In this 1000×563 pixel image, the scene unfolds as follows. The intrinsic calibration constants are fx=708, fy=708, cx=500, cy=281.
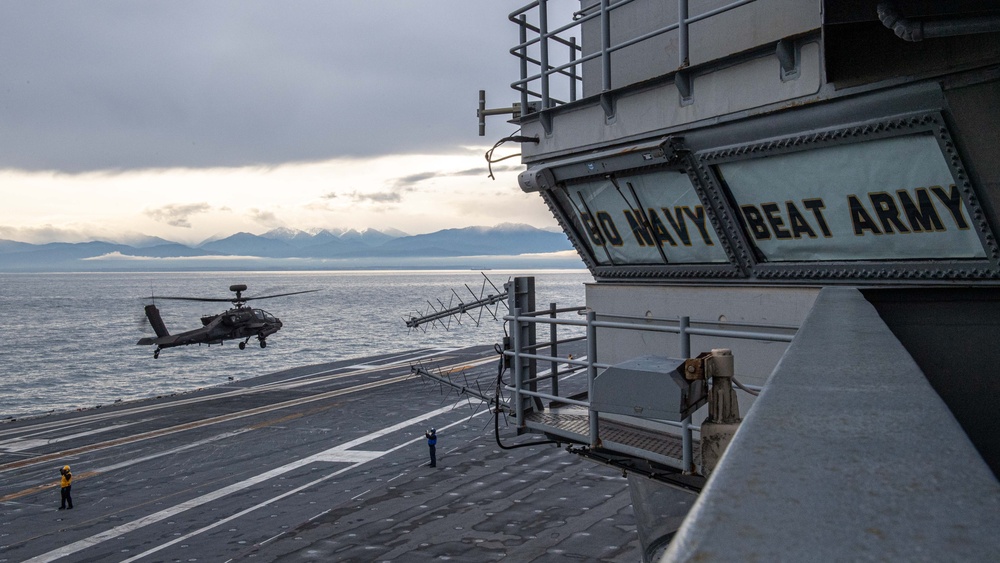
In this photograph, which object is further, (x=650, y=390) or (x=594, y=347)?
(x=594, y=347)

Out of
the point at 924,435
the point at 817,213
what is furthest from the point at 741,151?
the point at 924,435

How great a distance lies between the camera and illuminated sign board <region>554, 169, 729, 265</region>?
9539 millimetres

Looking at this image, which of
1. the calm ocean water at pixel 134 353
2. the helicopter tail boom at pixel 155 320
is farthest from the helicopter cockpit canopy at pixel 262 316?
the calm ocean water at pixel 134 353

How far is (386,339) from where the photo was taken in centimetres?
9888

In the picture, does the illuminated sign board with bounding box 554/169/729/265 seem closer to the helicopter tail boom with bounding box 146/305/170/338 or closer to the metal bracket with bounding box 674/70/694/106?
the metal bracket with bounding box 674/70/694/106

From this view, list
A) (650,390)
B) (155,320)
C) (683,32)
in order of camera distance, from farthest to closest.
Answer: (155,320) < (683,32) < (650,390)

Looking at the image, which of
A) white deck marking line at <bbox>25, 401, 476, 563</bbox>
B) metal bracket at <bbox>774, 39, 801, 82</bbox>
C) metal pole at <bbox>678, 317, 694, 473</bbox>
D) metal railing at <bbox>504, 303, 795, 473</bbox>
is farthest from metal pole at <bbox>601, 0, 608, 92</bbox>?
white deck marking line at <bbox>25, 401, 476, 563</bbox>

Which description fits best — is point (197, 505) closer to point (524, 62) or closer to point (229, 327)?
point (524, 62)

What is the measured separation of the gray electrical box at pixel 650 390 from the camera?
17.6ft

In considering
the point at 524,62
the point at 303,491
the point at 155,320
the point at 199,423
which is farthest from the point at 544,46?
the point at 155,320

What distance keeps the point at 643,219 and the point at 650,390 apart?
5.06m

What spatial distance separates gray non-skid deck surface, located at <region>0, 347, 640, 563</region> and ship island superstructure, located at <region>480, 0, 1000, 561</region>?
Result: 9.05m

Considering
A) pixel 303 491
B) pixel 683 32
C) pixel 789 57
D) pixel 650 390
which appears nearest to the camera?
pixel 650 390

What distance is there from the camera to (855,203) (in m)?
7.95
